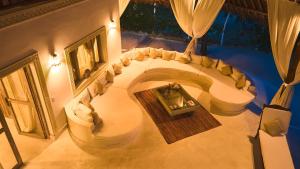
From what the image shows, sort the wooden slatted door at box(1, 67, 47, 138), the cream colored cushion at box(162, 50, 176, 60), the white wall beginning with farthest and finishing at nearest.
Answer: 1. the cream colored cushion at box(162, 50, 176, 60)
2. the wooden slatted door at box(1, 67, 47, 138)
3. the white wall

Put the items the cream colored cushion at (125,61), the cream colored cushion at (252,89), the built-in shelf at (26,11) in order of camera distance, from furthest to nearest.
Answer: the cream colored cushion at (125,61) < the cream colored cushion at (252,89) < the built-in shelf at (26,11)

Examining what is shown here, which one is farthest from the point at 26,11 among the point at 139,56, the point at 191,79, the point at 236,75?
the point at 236,75

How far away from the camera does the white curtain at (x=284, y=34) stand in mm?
5793

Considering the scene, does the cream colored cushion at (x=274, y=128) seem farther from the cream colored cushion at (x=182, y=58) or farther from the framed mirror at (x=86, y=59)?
the framed mirror at (x=86, y=59)

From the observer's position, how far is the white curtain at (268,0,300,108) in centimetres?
579

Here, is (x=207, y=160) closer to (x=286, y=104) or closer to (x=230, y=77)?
(x=286, y=104)

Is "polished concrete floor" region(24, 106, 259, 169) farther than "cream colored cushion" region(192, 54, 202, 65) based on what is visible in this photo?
No

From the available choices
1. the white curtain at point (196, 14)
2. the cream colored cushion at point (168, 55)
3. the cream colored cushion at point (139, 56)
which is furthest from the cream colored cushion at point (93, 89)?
the white curtain at point (196, 14)

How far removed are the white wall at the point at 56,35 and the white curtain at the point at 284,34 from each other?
4.73 m

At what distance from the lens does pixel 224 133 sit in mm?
6453

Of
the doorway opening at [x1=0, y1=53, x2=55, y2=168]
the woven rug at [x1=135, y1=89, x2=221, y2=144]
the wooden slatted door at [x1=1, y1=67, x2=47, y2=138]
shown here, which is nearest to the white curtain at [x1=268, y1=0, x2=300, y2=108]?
the woven rug at [x1=135, y1=89, x2=221, y2=144]

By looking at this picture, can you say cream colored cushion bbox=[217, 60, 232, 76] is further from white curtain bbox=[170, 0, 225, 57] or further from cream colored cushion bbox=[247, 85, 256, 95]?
white curtain bbox=[170, 0, 225, 57]

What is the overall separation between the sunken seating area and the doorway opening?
68cm

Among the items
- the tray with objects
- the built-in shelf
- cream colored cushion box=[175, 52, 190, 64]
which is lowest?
the tray with objects
